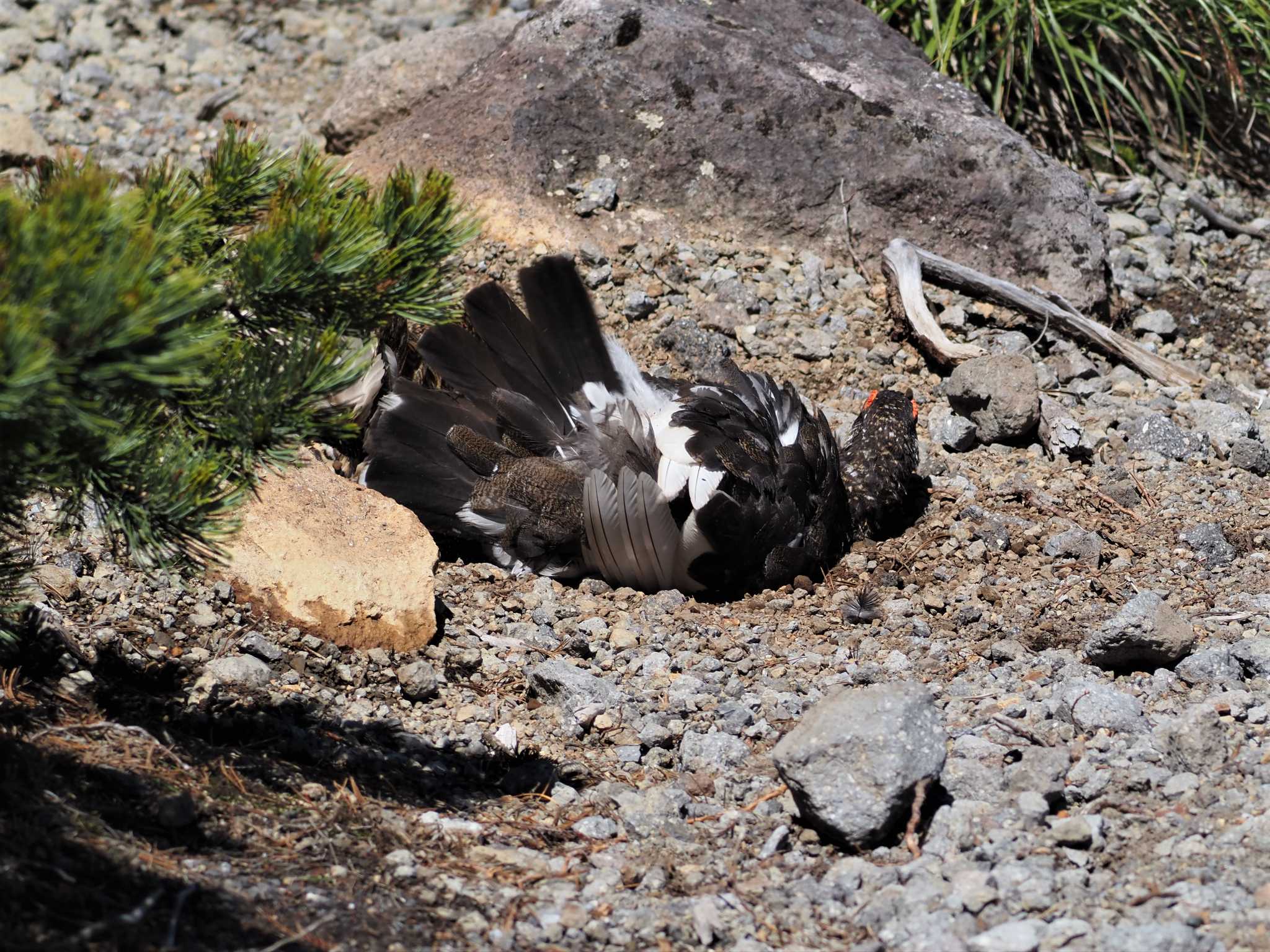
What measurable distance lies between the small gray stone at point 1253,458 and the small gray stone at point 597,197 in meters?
2.87

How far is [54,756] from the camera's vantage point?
2.67m

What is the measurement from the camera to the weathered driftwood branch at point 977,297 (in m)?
5.63

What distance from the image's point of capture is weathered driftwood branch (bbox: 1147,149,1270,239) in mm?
6656

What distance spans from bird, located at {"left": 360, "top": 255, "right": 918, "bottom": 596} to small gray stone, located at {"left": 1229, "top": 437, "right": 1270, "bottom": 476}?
5.59 ft

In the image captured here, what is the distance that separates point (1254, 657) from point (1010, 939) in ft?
4.78

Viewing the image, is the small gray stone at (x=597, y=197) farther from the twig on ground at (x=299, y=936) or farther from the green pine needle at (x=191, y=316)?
the twig on ground at (x=299, y=936)

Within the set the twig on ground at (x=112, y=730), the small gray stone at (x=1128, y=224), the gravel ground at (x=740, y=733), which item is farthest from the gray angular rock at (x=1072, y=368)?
the twig on ground at (x=112, y=730)

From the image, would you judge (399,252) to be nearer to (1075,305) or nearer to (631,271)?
(631,271)

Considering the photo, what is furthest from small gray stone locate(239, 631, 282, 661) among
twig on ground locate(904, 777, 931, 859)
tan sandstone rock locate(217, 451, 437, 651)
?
twig on ground locate(904, 777, 931, 859)

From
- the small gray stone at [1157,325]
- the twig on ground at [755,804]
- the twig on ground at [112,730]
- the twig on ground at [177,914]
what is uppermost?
the twig on ground at [177,914]

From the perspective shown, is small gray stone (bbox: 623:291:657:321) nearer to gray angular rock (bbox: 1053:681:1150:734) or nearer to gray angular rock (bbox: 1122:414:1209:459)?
gray angular rock (bbox: 1122:414:1209:459)

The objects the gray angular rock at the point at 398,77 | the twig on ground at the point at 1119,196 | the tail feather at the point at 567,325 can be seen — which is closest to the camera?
the tail feather at the point at 567,325

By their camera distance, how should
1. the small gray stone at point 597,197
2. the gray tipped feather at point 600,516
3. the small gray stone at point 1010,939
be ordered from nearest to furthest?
the small gray stone at point 1010,939
the gray tipped feather at point 600,516
the small gray stone at point 597,197

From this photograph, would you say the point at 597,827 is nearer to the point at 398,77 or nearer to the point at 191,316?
the point at 191,316
